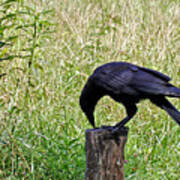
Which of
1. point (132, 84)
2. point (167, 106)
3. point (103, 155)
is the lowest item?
point (103, 155)

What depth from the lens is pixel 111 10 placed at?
4738 millimetres

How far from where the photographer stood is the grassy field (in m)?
2.99

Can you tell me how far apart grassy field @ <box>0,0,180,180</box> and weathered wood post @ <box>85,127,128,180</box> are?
492mm

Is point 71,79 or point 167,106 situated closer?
point 167,106

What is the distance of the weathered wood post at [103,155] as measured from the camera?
234cm

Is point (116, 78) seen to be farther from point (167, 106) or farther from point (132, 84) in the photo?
point (167, 106)

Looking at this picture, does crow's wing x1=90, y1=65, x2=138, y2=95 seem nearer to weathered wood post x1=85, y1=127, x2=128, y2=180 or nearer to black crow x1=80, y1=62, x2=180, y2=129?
black crow x1=80, y1=62, x2=180, y2=129

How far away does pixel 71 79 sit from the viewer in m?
3.62

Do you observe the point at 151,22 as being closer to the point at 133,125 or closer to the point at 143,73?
the point at 133,125

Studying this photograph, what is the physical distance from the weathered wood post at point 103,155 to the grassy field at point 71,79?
49 cm

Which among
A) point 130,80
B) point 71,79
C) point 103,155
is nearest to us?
point 103,155

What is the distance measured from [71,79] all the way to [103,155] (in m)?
1.42

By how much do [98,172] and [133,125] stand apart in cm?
130

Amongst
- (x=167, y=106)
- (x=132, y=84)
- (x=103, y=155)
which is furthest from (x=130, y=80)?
(x=103, y=155)
